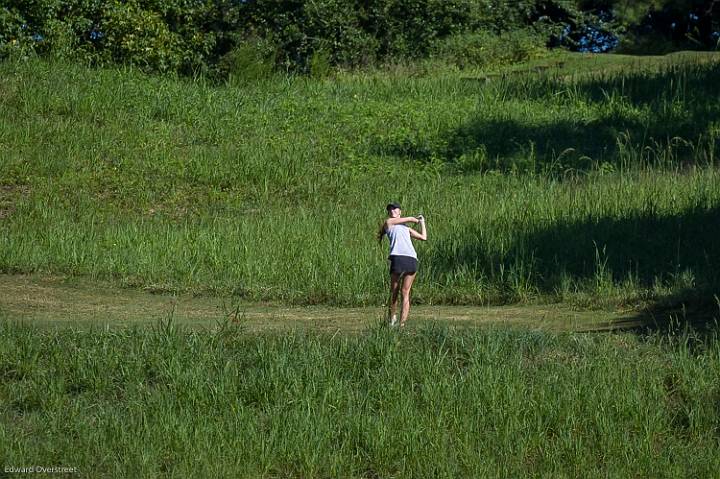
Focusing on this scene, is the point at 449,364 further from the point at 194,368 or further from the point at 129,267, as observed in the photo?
the point at 129,267

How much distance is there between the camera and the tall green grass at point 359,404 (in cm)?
822

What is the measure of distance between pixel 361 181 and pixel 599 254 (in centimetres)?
659

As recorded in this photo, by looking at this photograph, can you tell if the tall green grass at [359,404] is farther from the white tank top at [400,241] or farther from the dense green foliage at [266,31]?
the dense green foliage at [266,31]

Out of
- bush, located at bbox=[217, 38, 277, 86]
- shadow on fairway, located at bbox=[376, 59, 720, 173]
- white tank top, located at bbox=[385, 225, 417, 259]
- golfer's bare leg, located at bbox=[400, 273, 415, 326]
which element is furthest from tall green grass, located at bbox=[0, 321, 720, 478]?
bush, located at bbox=[217, 38, 277, 86]

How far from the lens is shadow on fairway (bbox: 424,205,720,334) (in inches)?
552

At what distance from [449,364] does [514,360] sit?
55 centimetres

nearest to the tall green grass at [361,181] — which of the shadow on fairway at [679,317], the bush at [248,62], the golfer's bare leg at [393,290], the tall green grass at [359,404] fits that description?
the shadow on fairway at [679,317]

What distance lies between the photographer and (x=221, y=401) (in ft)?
29.8

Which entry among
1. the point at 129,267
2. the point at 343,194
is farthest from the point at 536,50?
the point at 129,267

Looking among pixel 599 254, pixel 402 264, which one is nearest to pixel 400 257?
pixel 402 264

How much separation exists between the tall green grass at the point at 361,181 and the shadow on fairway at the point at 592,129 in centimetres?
5

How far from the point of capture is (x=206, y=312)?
13.2 m

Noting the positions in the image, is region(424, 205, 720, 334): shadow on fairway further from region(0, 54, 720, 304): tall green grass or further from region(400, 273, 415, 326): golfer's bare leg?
region(400, 273, 415, 326): golfer's bare leg

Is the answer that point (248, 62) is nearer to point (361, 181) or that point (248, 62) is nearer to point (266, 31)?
point (266, 31)
